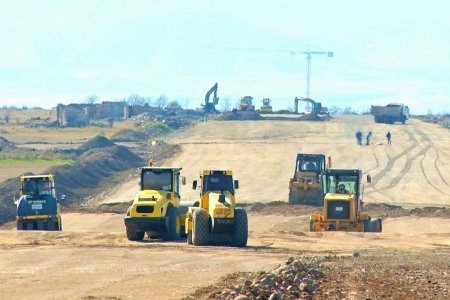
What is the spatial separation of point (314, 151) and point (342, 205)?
48.9 meters

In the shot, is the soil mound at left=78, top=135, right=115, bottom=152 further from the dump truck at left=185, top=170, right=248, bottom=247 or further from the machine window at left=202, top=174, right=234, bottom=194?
the dump truck at left=185, top=170, right=248, bottom=247

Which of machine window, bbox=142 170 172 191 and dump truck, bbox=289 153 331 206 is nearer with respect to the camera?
machine window, bbox=142 170 172 191

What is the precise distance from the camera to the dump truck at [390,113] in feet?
392

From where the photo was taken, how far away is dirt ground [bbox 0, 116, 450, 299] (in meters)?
20.9

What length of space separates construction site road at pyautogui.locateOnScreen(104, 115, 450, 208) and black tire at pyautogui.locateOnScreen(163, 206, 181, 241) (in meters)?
23.5

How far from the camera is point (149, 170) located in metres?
34.5

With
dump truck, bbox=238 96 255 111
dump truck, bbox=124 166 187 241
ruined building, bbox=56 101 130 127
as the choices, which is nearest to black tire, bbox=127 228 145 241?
dump truck, bbox=124 166 187 241

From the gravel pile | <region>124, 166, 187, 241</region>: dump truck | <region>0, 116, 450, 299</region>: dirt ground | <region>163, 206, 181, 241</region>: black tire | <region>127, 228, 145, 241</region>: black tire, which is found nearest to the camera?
the gravel pile

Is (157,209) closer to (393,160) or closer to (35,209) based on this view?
(35,209)

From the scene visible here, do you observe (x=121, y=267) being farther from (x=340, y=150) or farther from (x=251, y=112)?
(x=251, y=112)

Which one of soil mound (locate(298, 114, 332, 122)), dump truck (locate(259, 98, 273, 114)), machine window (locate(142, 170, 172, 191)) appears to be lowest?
machine window (locate(142, 170, 172, 191))

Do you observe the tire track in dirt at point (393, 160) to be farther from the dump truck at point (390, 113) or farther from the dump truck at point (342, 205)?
the dump truck at point (342, 205)

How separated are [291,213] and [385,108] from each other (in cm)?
7113

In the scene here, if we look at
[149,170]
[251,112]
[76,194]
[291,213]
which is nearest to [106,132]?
[251,112]
